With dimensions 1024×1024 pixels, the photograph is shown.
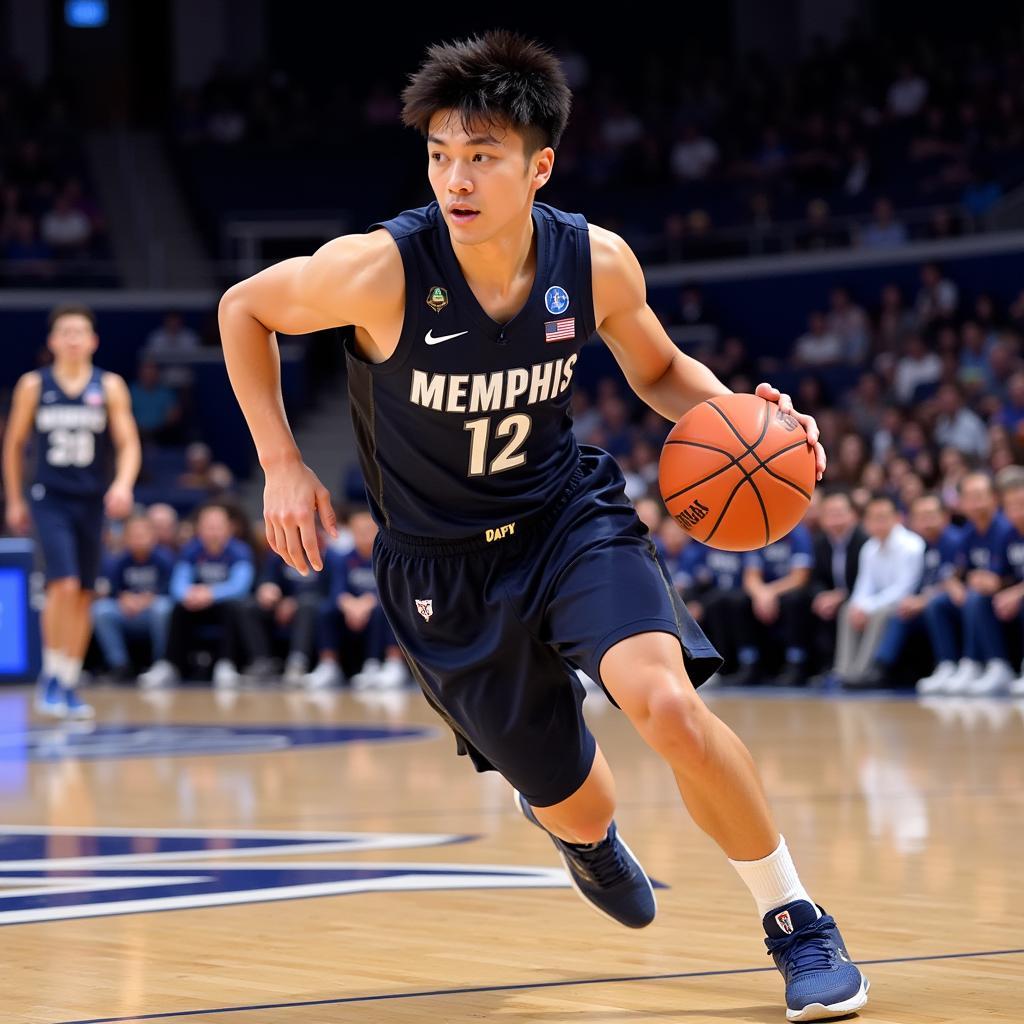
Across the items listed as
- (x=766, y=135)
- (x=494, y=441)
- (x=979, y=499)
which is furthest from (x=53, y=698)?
Result: (x=766, y=135)

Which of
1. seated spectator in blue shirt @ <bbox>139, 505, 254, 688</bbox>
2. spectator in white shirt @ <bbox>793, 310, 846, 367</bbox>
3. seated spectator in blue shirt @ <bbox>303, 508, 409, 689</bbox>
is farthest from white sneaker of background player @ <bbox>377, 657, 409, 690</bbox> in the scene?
spectator in white shirt @ <bbox>793, 310, 846, 367</bbox>

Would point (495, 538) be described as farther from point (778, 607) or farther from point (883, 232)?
point (883, 232)

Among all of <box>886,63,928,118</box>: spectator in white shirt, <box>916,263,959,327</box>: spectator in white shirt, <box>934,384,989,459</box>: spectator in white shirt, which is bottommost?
<box>934,384,989,459</box>: spectator in white shirt

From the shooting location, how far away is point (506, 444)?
384cm

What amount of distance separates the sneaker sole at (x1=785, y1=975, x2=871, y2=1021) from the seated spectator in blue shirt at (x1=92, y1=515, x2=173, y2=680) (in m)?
11.7

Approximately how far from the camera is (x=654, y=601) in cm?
365

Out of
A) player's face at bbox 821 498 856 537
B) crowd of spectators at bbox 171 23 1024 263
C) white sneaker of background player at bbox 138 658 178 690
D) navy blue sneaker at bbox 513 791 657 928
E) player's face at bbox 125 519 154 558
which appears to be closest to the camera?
navy blue sneaker at bbox 513 791 657 928

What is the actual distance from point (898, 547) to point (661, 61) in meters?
13.5

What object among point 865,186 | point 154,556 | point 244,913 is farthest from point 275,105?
point 244,913

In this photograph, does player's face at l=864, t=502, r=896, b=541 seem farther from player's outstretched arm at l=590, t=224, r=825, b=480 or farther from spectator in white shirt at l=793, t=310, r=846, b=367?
player's outstretched arm at l=590, t=224, r=825, b=480

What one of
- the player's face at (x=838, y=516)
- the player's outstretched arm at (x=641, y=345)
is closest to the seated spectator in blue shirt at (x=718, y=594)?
the player's face at (x=838, y=516)

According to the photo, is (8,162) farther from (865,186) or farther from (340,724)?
(340,724)

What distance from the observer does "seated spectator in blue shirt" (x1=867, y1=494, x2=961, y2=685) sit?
11.6 meters

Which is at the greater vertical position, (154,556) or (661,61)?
(661,61)
